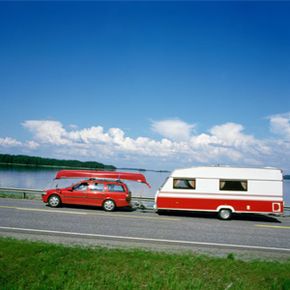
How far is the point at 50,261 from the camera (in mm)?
5910

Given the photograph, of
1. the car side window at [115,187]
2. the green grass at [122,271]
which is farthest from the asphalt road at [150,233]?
the car side window at [115,187]

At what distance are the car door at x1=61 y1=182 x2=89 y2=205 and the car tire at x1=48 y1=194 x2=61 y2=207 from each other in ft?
0.99

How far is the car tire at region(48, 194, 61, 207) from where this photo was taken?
54.3ft

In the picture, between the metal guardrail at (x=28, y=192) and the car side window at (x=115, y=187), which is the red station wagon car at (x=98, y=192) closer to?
the car side window at (x=115, y=187)

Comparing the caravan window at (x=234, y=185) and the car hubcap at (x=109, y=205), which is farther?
the car hubcap at (x=109, y=205)

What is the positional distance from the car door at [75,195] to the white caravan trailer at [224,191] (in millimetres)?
4569

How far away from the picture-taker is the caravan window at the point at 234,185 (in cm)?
1489

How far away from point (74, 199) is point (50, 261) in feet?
35.7

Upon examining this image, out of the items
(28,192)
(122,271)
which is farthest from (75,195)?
(122,271)

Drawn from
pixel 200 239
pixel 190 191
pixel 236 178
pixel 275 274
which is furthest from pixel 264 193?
pixel 275 274

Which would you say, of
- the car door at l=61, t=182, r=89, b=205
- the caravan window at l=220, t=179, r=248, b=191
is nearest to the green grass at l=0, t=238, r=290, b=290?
the caravan window at l=220, t=179, r=248, b=191

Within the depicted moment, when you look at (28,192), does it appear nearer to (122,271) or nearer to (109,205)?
(109,205)

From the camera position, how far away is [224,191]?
1494 centimetres

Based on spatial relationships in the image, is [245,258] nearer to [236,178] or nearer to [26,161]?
[236,178]
